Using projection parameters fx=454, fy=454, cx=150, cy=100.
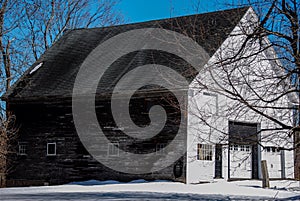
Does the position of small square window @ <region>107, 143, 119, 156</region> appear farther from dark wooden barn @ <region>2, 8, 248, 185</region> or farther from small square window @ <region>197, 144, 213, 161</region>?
small square window @ <region>197, 144, 213, 161</region>

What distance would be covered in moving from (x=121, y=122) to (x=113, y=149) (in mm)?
1110

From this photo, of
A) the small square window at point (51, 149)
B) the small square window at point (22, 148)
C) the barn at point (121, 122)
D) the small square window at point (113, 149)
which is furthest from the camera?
the small square window at point (22, 148)

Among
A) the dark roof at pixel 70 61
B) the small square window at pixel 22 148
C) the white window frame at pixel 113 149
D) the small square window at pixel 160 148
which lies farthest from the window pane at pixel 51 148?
the small square window at pixel 160 148

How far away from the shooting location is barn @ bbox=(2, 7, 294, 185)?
54.0 feet

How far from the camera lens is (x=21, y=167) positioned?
19.9m

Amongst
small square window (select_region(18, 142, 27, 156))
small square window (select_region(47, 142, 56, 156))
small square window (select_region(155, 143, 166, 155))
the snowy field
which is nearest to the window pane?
small square window (select_region(47, 142, 56, 156))

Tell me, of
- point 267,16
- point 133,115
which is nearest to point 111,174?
point 133,115

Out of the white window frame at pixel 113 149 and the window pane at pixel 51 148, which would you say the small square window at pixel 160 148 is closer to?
the white window frame at pixel 113 149

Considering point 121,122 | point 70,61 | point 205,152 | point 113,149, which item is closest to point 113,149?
point 113,149

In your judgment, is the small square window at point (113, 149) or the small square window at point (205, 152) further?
the small square window at point (113, 149)

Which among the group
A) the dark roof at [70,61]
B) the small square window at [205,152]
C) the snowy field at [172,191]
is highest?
the dark roof at [70,61]

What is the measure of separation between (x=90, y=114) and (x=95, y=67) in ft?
8.52

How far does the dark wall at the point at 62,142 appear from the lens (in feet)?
56.4

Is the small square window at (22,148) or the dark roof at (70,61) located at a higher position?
the dark roof at (70,61)
